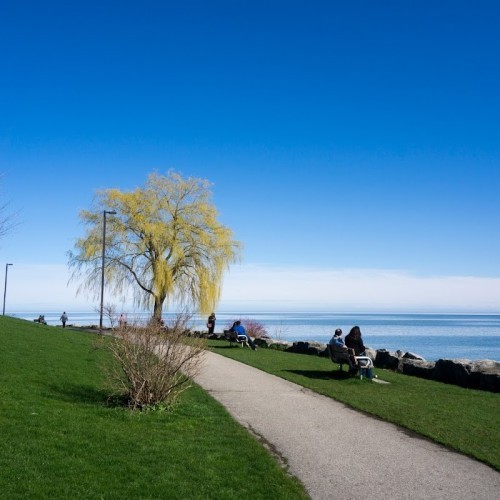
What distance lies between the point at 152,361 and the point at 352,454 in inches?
163

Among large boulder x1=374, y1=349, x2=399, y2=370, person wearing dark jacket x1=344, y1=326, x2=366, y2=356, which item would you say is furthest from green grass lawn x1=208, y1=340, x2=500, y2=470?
large boulder x1=374, y1=349, x2=399, y2=370

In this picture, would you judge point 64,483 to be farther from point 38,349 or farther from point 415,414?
point 38,349

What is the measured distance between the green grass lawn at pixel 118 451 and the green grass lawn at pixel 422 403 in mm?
3039

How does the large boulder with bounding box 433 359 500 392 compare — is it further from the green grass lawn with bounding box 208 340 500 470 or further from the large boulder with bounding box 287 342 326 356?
the large boulder with bounding box 287 342 326 356

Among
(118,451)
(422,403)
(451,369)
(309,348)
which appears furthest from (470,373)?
(118,451)

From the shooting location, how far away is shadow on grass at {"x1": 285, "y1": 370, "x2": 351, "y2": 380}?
16561mm

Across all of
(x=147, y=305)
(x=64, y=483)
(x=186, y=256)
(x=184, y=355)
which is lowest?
(x=64, y=483)

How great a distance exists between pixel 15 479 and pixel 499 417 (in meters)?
8.84

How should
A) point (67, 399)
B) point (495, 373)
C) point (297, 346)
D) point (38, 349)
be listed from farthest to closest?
1. point (297, 346)
2. point (38, 349)
3. point (495, 373)
4. point (67, 399)

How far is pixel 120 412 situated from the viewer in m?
9.88

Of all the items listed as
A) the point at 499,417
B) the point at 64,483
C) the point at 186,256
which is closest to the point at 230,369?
the point at 499,417

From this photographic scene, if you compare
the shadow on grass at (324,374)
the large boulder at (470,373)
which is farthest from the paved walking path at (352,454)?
the large boulder at (470,373)

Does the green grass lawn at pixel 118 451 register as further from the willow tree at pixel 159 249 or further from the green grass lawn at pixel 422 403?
the willow tree at pixel 159 249

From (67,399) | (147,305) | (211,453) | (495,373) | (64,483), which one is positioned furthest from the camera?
(147,305)
